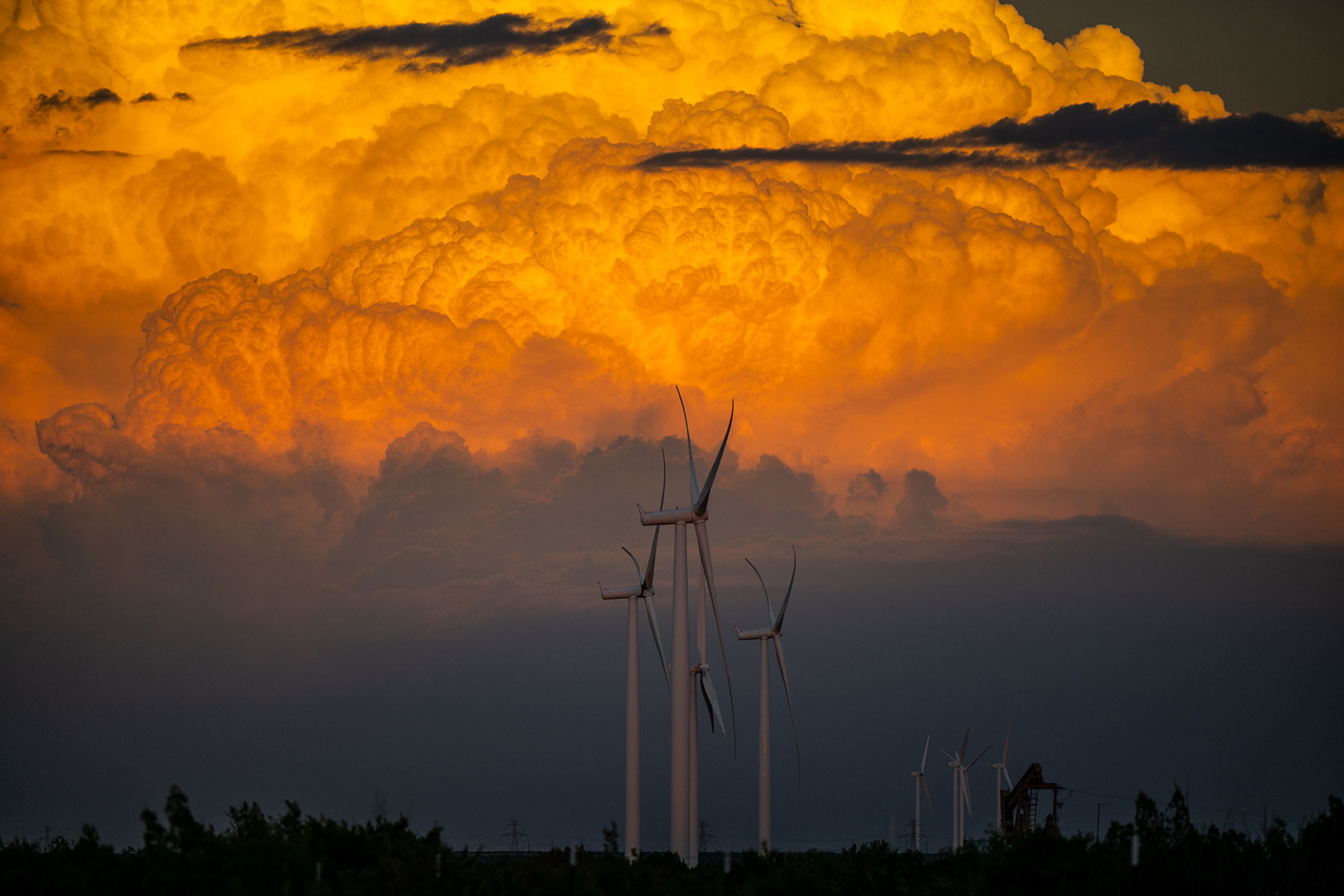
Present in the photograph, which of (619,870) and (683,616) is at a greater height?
(683,616)

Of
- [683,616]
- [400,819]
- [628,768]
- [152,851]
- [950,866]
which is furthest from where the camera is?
[628,768]

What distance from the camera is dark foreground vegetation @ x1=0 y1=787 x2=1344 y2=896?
5456cm

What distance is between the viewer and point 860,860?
3885 inches

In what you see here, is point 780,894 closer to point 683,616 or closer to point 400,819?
point 400,819

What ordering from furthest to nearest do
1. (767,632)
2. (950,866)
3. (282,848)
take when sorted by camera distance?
(767,632) < (950,866) < (282,848)

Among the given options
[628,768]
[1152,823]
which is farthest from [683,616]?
[1152,823]

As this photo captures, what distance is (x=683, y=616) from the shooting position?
83.9 meters

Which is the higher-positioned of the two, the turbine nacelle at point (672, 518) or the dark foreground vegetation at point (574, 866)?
the turbine nacelle at point (672, 518)

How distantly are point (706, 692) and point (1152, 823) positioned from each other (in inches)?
1710

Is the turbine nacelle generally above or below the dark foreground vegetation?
above

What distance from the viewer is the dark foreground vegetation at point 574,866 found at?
179 ft

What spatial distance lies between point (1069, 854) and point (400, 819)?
88.2 ft

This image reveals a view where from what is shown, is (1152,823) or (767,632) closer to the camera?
(1152,823)

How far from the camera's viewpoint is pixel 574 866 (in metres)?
56.4
